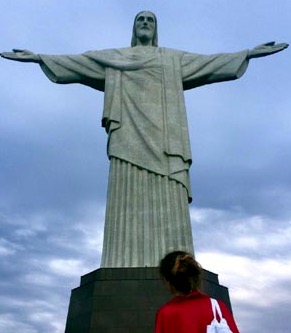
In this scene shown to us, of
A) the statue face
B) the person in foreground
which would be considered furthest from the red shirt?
the statue face

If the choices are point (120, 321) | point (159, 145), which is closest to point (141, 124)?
point (159, 145)

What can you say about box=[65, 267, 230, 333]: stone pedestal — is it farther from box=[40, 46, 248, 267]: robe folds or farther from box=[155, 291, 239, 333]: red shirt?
box=[155, 291, 239, 333]: red shirt

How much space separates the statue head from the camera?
11.3m

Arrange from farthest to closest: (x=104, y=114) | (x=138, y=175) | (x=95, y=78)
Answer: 1. (x=95, y=78)
2. (x=104, y=114)
3. (x=138, y=175)

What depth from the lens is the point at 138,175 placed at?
923 centimetres

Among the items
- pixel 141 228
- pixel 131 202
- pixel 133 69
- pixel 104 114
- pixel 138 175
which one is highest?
pixel 133 69

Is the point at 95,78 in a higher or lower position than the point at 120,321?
higher

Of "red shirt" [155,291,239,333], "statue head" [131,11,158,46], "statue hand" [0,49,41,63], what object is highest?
"statue head" [131,11,158,46]

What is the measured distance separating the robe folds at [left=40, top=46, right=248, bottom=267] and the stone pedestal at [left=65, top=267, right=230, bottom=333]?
20.0 inches

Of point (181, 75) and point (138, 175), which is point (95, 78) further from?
point (138, 175)

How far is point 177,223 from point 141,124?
2366 mm

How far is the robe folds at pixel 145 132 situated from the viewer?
28.2ft

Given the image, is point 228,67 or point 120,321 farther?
point 228,67

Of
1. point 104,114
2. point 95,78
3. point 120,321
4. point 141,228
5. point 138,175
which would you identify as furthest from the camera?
point 95,78
